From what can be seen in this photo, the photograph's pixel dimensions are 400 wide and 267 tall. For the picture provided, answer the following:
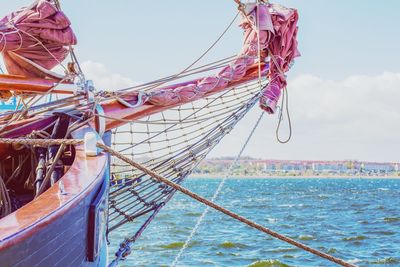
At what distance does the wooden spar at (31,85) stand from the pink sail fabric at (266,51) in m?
1.10

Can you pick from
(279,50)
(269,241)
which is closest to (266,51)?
(279,50)

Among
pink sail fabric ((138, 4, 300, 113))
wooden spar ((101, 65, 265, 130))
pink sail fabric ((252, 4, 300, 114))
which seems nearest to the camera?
wooden spar ((101, 65, 265, 130))

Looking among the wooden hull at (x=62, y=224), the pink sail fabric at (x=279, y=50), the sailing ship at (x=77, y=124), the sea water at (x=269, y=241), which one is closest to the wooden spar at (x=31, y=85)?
the sailing ship at (x=77, y=124)

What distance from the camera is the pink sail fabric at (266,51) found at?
5148 millimetres

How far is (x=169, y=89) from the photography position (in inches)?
189

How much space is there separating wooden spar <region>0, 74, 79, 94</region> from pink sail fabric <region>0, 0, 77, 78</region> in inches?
7.8

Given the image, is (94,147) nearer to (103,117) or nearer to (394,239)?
(103,117)

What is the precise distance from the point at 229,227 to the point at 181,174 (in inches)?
541

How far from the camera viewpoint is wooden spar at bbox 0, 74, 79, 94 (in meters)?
3.96

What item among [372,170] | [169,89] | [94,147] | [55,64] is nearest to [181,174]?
[169,89]

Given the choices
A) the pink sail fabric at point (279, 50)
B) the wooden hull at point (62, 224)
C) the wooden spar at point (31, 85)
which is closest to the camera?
the wooden hull at point (62, 224)

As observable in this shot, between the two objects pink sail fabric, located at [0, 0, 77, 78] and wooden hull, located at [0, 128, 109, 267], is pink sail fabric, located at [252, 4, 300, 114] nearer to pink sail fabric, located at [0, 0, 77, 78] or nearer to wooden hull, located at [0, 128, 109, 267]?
pink sail fabric, located at [0, 0, 77, 78]

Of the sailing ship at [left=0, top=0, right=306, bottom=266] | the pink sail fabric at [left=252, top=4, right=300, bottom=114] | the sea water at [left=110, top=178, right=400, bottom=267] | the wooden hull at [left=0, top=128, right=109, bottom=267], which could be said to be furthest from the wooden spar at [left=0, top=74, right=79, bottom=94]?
the sea water at [left=110, top=178, right=400, bottom=267]

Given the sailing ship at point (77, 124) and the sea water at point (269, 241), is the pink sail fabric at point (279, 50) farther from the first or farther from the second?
the sea water at point (269, 241)
